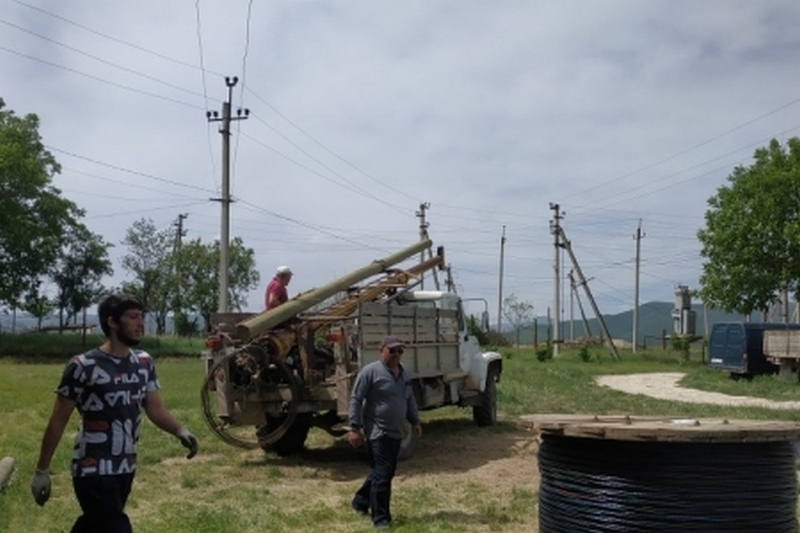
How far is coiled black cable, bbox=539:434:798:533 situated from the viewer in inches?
216

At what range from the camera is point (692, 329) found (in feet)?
198

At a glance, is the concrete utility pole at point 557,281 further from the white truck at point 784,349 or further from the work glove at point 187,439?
the work glove at point 187,439

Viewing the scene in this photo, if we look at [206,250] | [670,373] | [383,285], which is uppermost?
[206,250]

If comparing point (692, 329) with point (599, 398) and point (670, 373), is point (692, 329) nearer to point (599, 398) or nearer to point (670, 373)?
point (670, 373)

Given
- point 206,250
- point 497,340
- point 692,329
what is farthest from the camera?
point 206,250

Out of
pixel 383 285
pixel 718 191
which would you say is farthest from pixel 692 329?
pixel 383 285

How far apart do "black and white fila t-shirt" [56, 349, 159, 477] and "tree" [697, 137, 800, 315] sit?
34.5m

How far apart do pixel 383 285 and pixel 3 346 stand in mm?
35863

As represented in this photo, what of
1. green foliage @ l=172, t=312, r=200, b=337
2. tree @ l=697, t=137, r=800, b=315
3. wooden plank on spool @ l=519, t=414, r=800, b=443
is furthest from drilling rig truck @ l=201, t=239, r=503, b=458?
green foliage @ l=172, t=312, r=200, b=337

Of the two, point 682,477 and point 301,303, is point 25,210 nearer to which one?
A: point 301,303

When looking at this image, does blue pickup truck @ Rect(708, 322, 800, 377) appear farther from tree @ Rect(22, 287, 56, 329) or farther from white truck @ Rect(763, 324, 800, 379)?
tree @ Rect(22, 287, 56, 329)

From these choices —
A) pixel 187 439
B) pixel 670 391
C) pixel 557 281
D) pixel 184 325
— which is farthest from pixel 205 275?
pixel 187 439

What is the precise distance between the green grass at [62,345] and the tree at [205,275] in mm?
12267

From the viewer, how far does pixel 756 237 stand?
38.3 meters
